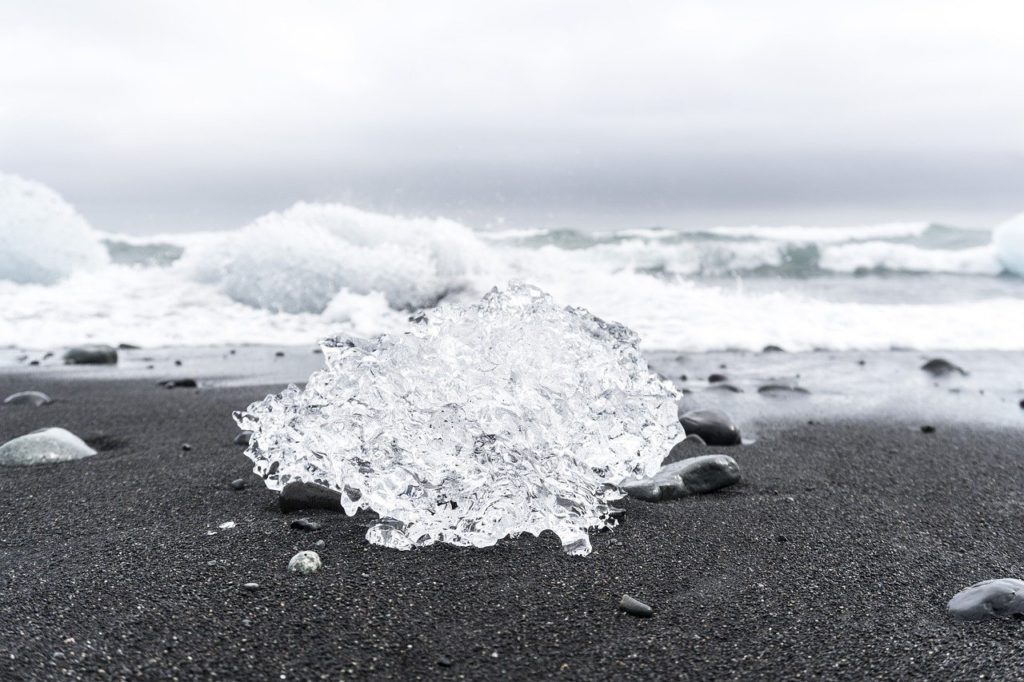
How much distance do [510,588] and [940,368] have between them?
17.8 feet

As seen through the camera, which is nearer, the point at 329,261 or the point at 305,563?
the point at 305,563

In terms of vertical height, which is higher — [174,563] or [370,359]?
[370,359]

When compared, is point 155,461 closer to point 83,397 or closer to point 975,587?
point 83,397

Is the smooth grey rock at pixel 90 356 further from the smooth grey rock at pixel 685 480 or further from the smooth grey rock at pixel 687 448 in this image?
the smooth grey rock at pixel 685 480

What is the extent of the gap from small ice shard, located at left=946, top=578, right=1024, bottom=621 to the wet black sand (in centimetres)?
4

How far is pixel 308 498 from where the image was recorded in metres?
2.38

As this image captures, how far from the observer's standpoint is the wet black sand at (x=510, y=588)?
1560mm

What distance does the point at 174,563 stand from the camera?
78.3 inches

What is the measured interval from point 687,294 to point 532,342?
859cm

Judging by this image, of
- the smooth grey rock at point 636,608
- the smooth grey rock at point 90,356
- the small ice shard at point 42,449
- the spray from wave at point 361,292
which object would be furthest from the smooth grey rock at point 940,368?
the smooth grey rock at point 90,356

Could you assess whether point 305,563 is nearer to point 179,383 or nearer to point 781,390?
point 179,383

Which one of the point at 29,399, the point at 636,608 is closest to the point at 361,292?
the point at 29,399

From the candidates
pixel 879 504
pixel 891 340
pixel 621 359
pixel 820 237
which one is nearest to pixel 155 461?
pixel 621 359

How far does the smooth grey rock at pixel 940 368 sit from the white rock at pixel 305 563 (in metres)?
5.45
